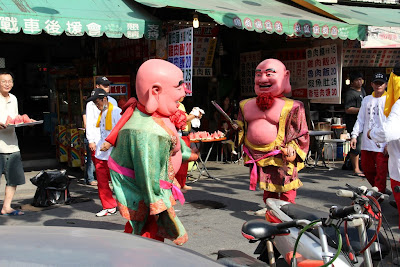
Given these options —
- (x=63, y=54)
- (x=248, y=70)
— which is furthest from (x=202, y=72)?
(x=63, y=54)

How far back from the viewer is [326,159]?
1153 centimetres

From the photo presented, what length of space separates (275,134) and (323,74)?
552 cm

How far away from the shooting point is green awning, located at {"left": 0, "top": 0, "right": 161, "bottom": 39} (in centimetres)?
775

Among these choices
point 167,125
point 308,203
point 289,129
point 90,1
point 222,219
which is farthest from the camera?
point 90,1

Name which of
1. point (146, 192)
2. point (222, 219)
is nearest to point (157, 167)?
point (146, 192)

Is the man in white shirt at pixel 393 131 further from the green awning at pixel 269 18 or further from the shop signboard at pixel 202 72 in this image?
the shop signboard at pixel 202 72

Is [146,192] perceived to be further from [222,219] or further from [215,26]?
[215,26]

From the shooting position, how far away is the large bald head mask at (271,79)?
5895 millimetres

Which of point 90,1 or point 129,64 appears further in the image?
point 129,64

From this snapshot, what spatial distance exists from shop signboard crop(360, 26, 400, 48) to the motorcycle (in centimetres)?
766

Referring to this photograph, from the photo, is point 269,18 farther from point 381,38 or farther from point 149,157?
point 149,157

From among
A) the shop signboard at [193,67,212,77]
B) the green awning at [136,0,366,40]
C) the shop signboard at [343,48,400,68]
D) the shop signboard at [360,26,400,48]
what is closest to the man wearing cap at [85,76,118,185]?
the green awning at [136,0,366,40]

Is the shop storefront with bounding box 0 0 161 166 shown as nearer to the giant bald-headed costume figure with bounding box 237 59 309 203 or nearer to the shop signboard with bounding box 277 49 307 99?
the giant bald-headed costume figure with bounding box 237 59 309 203

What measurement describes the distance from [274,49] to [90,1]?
189 inches
